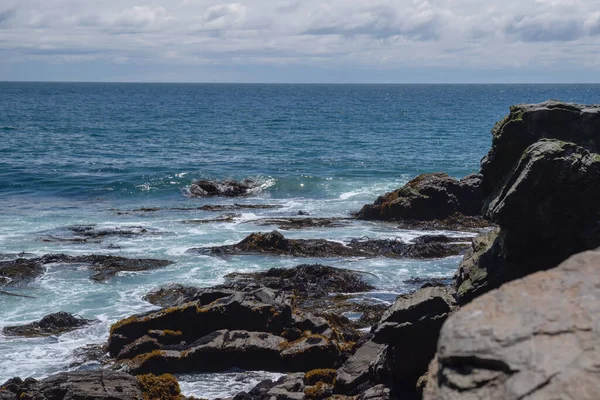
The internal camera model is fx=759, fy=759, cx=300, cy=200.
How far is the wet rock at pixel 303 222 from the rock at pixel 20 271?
1144cm

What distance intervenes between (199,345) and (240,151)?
5248 centimetres

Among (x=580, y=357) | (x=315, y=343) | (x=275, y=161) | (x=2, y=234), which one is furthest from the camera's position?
(x=275, y=161)

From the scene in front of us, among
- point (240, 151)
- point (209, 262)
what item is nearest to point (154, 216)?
point (209, 262)

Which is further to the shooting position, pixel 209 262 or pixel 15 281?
pixel 209 262

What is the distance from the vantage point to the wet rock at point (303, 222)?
34719 mm

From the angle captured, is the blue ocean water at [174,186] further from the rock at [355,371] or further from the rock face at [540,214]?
the rock face at [540,214]

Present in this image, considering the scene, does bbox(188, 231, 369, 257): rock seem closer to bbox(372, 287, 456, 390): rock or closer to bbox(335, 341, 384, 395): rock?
bbox(335, 341, 384, 395): rock

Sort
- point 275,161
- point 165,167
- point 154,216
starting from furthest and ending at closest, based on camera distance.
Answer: point 275,161
point 165,167
point 154,216

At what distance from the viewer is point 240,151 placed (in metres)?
69.4

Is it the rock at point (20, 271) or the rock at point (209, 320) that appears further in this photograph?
the rock at point (20, 271)

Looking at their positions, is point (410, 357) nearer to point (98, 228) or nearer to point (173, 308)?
point (173, 308)

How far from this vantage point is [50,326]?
20.4 m

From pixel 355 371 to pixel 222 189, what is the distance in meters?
30.2

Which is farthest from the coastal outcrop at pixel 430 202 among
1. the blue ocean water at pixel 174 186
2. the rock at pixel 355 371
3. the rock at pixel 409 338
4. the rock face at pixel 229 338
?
the rock at pixel 409 338
